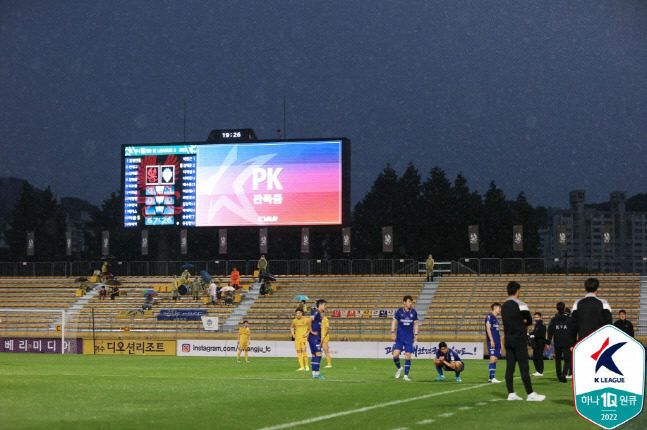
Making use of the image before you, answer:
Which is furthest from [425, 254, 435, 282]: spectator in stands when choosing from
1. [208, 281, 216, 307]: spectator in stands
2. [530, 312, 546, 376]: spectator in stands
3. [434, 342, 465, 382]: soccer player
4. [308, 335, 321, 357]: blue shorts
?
[434, 342, 465, 382]: soccer player

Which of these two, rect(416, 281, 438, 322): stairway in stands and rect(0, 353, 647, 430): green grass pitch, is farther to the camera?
rect(416, 281, 438, 322): stairway in stands

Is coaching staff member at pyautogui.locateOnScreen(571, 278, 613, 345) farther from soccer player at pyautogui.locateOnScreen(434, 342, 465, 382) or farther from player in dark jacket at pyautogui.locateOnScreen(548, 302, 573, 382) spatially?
soccer player at pyautogui.locateOnScreen(434, 342, 465, 382)

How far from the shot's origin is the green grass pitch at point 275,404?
44.1 ft

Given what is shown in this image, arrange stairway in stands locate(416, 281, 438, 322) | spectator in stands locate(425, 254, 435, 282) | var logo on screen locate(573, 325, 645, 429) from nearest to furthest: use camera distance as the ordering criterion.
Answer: var logo on screen locate(573, 325, 645, 429) → stairway in stands locate(416, 281, 438, 322) → spectator in stands locate(425, 254, 435, 282)

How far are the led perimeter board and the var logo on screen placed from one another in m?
43.7

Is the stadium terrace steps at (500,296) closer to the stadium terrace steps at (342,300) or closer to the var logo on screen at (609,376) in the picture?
the stadium terrace steps at (342,300)

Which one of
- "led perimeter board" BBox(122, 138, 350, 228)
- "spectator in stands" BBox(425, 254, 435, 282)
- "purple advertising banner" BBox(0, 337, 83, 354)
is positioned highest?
"led perimeter board" BBox(122, 138, 350, 228)

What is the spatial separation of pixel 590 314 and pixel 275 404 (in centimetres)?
576

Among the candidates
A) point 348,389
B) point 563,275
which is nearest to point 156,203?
point 563,275

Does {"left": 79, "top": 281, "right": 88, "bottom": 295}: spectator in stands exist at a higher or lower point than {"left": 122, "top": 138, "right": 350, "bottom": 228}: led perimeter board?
lower

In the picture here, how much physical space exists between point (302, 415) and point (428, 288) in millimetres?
40697

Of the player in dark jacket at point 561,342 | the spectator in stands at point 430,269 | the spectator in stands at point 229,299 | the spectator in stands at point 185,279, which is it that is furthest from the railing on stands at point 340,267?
the player in dark jacket at point 561,342

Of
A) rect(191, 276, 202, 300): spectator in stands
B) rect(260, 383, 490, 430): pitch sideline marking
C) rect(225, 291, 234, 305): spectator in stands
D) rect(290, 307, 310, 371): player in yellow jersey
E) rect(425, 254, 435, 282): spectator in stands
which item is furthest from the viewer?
rect(191, 276, 202, 300): spectator in stands

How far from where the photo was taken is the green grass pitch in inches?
529
